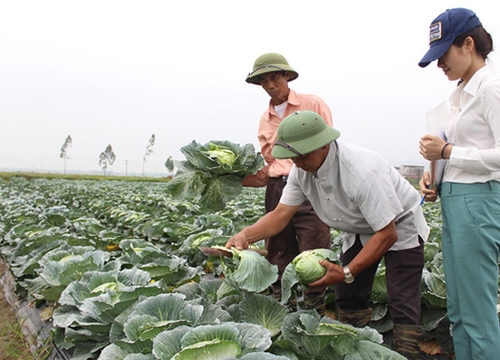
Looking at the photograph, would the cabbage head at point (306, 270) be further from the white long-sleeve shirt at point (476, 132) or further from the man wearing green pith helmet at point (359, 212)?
the white long-sleeve shirt at point (476, 132)

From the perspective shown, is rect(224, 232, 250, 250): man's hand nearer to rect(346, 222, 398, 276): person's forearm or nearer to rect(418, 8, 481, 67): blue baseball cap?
rect(346, 222, 398, 276): person's forearm

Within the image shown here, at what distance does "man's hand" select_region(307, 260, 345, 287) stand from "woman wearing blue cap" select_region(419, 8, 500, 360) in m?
0.58

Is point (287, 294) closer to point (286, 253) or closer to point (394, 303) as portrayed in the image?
point (394, 303)

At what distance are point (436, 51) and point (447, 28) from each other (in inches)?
4.4

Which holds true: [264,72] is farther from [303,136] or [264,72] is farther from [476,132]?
[476,132]

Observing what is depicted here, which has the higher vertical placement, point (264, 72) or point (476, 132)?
point (264, 72)

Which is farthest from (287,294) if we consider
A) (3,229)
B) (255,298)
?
(3,229)

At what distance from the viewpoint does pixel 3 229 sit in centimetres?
686

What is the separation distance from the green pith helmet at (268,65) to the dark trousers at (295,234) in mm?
850

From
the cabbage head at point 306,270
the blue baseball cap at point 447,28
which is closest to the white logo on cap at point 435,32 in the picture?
the blue baseball cap at point 447,28

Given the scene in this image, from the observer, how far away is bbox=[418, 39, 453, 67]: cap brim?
1938mm

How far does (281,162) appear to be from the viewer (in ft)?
10.6

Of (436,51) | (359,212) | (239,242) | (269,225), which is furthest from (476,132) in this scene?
Result: (239,242)

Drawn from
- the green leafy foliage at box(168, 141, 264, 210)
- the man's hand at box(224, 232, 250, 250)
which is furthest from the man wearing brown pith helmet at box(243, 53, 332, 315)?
the man's hand at box(224, 232, 250, 250)
